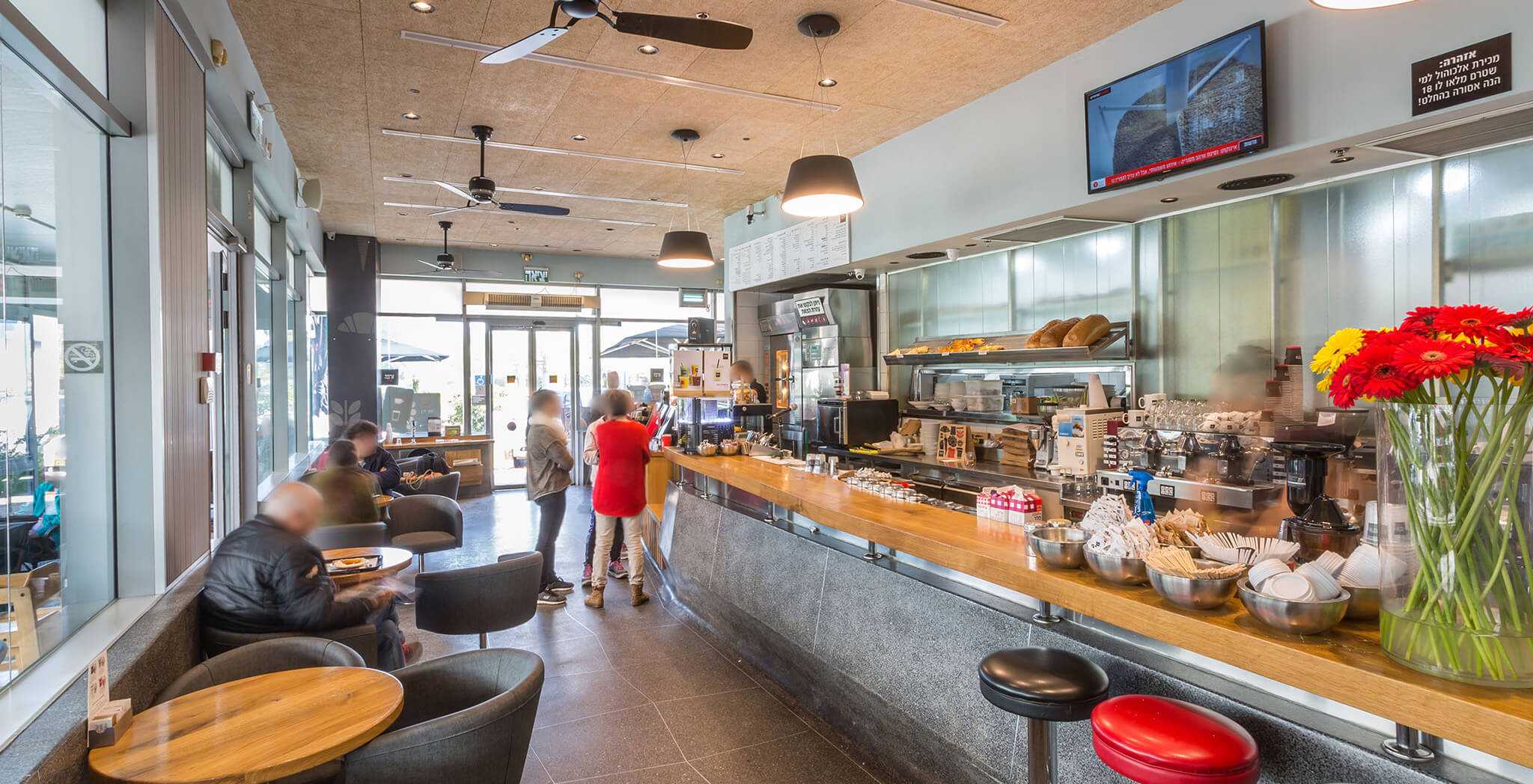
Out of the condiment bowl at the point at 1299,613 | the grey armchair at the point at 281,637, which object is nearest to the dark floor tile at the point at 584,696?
the grey armchair at the point at 281,637

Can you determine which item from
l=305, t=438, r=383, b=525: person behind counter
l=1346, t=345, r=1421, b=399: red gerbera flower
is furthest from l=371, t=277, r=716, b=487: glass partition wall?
l=1346, t=345, r=1421, b=399: red gerbera flower

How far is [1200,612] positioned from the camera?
1999 mm

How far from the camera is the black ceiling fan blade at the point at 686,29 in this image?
3332 mm

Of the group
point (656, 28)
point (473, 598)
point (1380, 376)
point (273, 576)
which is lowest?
point (473, 598)

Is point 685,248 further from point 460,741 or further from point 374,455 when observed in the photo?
point 460,741

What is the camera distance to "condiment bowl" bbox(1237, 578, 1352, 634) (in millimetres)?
1754

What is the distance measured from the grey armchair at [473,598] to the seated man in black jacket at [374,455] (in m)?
2.36

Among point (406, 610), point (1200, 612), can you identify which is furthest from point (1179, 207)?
point (406, 610)

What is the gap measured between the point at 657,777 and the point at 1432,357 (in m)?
2.97

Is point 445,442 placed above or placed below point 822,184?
below

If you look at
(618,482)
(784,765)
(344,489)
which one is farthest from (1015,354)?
(344,489)

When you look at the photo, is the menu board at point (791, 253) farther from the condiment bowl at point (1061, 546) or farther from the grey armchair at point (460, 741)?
the grey armchair at point (460, 741)

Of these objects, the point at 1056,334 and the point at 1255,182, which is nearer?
the point at 1255,182

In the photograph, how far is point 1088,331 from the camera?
5.57 metres
